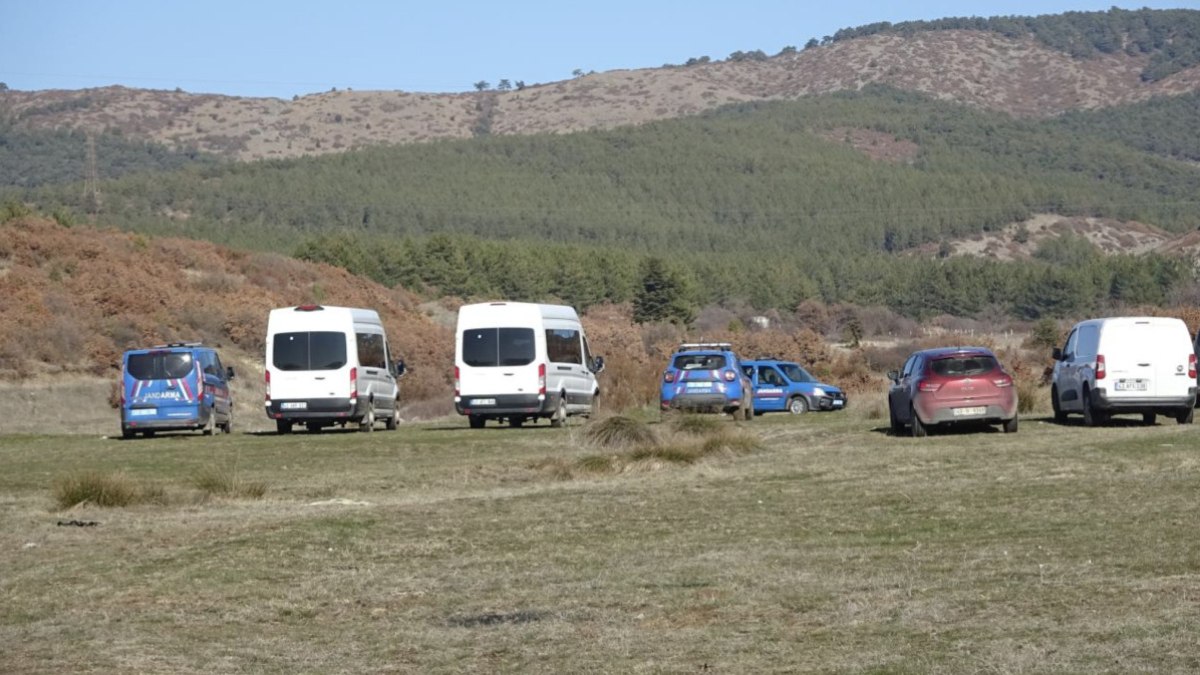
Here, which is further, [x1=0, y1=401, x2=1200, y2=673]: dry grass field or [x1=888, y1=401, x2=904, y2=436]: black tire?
[x1=888, y1=401, x2=904, y2=436]: black tire

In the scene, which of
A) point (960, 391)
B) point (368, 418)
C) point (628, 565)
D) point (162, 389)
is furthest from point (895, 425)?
point (628, 565)

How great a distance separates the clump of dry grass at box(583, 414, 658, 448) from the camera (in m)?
27.4

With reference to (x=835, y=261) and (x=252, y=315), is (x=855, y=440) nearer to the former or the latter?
(x=252, y=315)

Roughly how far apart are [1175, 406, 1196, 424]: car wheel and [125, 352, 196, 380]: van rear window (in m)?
19.1

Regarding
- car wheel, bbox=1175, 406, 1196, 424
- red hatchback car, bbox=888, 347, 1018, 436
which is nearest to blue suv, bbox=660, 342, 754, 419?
red hatchback car, bbox=888, 347, 1018, 436

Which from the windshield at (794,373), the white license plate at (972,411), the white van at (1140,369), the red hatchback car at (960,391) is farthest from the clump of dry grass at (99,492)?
the windshield at (794,373)

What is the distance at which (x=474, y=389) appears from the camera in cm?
3712

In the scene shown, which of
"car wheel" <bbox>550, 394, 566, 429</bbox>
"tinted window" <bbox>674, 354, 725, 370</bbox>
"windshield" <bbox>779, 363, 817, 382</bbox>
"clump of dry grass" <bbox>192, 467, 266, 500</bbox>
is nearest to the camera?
"clump of dry grass" <bbox>192, 467, 266, 500</bbox>

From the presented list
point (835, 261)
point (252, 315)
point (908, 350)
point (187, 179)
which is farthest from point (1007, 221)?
point (252, 315)

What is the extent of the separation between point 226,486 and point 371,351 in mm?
17414

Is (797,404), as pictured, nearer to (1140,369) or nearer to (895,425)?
(895,425)

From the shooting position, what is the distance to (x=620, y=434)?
27.9m

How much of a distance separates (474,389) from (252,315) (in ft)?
88.1

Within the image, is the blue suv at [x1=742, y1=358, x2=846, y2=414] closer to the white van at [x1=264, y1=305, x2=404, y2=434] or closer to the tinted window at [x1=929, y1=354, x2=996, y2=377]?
the white van at [x1=264, y1=305, x2=404, y2=434]
